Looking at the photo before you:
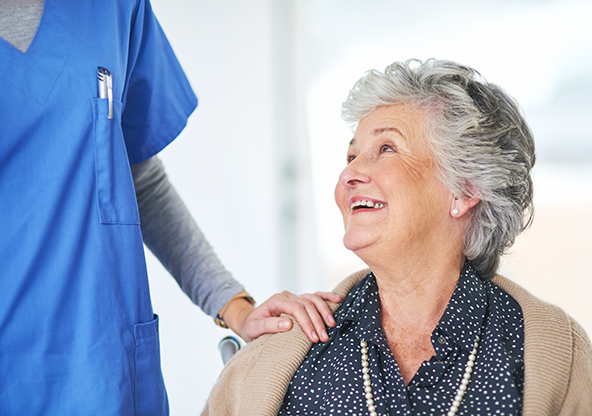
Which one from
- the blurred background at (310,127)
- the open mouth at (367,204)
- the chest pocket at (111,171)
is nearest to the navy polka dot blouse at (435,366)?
the open mouth at (367,204)

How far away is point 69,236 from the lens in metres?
0.95

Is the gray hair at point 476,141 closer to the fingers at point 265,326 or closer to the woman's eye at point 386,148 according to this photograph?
the woman's eye at point 386,148

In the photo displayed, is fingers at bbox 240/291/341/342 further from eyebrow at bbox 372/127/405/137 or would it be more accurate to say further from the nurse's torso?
eyebrow at bbox 372/127/405/137

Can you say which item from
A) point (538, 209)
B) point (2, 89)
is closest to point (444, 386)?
point (2, 89)

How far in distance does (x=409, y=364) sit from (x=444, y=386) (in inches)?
4.2

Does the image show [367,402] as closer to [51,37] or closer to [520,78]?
[51,37]

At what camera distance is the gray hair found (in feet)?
4.05

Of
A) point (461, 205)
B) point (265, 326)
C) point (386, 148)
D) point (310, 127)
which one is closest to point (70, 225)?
point (265, 326)

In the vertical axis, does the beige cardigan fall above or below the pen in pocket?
below

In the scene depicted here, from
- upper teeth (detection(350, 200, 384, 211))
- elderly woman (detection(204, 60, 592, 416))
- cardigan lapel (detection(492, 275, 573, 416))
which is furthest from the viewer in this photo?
upper teeth (detection(350, 200, 384, 211))

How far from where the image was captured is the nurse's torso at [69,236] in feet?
2.91

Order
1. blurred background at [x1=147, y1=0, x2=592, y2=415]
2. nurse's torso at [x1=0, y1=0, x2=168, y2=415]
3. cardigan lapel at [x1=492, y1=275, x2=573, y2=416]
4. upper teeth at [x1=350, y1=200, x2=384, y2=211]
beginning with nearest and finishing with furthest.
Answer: nurse's torso at [x1=0, y1=0, x2=168, y2=415] < cardigan lapel at [x1=492, y1=275, x2=573, y2=416] < upper teeth at [x1=350, y1=200, x2=384, y2=211] < blurred background at [x1=147, y1=0, x2=592, y2=415]

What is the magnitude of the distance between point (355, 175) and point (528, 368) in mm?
573

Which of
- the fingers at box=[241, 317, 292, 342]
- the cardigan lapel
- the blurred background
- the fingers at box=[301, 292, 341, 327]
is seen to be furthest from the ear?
the blurred background
